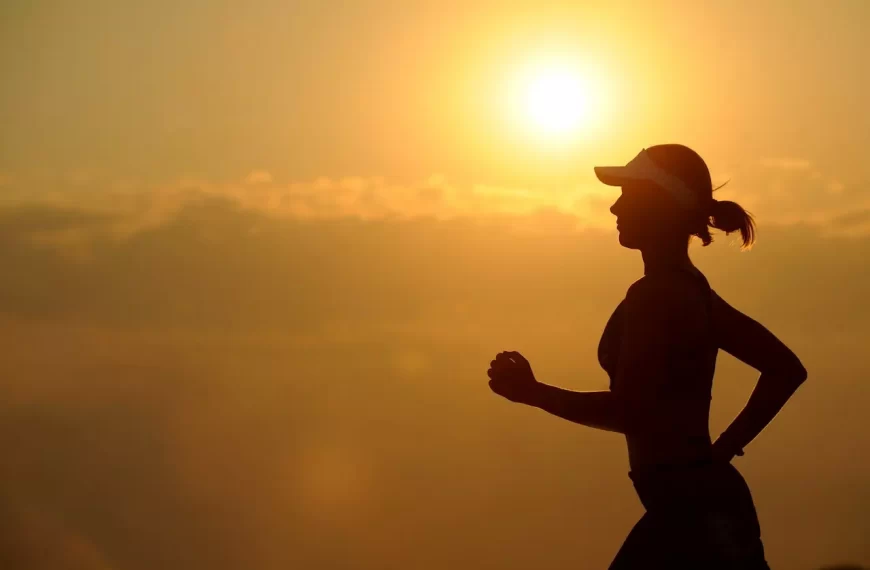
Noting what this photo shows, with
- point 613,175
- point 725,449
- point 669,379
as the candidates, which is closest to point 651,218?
point 613,175

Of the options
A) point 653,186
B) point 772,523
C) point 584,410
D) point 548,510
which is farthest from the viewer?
point 548,510

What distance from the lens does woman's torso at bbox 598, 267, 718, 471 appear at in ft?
12.4

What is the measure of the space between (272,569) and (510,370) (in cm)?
15005

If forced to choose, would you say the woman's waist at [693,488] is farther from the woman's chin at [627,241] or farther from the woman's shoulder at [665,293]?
the woman's chin at [627,241]

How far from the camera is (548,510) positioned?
6639 inches

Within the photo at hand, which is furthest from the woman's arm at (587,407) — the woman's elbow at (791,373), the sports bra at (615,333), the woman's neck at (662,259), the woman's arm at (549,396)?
the woman's elbow at (791,373)

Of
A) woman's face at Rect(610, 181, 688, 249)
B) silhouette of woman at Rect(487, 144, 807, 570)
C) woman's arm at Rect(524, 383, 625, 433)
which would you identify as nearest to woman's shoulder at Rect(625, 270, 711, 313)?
silhouette of woman at Rect(487, 144, 807, 570)

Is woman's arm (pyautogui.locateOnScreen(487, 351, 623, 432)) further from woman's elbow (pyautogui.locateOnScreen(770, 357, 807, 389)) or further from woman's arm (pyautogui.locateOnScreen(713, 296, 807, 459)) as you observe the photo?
woman's elbow (pyautogui.locateOnScreen(770, 357, 807, 389))

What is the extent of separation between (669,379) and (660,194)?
66 cm

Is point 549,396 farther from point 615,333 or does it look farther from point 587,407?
point 615,333

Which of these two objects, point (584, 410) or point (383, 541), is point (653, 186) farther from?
point (383, 541)

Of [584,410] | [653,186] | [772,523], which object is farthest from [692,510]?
[772,523]

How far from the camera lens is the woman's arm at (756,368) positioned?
163 inches

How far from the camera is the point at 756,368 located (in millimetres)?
4215
